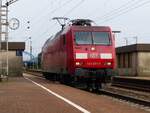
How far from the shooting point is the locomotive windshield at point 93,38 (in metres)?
29.0

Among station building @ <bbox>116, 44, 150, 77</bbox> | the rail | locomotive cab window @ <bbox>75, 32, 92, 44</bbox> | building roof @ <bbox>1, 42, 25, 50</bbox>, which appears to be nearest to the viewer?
locomotive cab window @ <bbox>75, 32, 92, 44</bbox>

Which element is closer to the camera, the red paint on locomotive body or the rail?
the red paint on locomotive body

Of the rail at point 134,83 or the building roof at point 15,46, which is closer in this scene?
the rail at point 134,83

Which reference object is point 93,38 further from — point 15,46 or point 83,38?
point 15,46

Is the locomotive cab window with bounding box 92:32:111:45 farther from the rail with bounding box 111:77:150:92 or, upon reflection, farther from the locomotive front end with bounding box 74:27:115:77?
the rail with bounding box 111:77:150:92

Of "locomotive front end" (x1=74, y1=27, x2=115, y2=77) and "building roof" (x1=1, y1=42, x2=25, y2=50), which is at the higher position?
"building roof" (x1=1, y1=42, x2=25, y2=50)

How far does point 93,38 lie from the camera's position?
29.3 metres

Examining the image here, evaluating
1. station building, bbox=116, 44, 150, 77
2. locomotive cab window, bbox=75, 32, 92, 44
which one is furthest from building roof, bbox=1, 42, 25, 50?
locomotive cab window, bbox=75, 32, 92, 44

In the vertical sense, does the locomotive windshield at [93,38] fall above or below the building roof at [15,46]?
below

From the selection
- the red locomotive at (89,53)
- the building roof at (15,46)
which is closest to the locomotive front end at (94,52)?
the red locomotive at (89,53)

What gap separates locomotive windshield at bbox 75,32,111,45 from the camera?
29.0m

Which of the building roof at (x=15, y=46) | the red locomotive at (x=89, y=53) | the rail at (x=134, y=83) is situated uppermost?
the building roof at (x=15, y=46)

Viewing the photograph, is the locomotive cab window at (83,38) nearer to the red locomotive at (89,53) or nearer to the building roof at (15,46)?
the red locomotive at (89,53)

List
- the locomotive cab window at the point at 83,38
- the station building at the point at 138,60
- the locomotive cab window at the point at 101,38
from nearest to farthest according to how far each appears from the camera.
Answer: the locomotive cab window at the point at 83,38 < the locomotive cab window at the point at 101,38 < the station building at the point at 138,60
